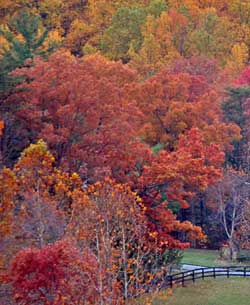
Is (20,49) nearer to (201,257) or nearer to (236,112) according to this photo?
(201,257)

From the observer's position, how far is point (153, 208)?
2939cm

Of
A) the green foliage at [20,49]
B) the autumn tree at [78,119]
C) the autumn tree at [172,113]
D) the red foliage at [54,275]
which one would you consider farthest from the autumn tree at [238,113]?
the red foliage at [54,275]

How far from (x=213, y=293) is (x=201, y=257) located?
1178 centimetres

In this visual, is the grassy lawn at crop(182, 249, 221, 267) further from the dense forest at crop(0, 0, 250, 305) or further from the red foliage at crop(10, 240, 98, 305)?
the red foliage at crop(10, 240, 98, 305)

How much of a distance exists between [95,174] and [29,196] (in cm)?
674

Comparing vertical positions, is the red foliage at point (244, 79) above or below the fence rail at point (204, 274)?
above

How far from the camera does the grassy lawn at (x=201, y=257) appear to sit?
131 ft

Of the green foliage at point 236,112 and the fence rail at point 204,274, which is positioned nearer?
the fence rail at point 204,274

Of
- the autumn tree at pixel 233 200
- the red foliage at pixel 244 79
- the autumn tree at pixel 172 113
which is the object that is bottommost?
the autumn tree at pixel 233 200

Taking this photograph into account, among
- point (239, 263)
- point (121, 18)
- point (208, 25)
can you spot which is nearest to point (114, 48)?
point (121, 18)

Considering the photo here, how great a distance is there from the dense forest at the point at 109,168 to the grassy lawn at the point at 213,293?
1417 mm

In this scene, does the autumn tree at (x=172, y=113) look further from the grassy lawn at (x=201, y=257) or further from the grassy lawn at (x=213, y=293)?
→ the grassy lawn at (x=213, y=293)

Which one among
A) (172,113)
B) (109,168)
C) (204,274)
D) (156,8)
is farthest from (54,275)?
(156,8)

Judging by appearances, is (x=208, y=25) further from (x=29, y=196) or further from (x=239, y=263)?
(x=29, y=196)
